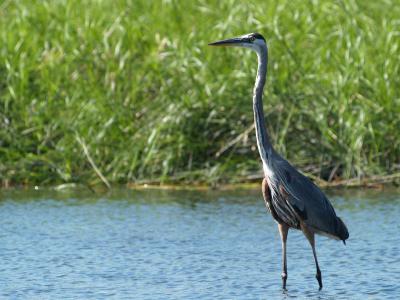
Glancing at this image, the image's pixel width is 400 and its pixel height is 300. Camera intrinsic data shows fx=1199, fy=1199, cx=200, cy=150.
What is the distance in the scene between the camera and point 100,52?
13.7 meters

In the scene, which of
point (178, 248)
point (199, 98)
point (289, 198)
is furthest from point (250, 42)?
point (199, 98)

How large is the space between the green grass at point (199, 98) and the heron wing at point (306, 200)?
150 inches

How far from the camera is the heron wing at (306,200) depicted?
27.9ft

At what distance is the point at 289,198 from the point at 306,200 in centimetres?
15

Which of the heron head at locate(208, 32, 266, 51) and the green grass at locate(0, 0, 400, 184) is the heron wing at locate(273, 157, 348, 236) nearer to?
the heron head at locate(208, 32, 266, 51)

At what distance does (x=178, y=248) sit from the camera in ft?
33.1

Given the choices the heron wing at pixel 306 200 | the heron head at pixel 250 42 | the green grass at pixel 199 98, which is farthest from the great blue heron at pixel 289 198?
the green grass at pixel 199 98

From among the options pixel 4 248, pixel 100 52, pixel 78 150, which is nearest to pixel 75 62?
pixel 100 52

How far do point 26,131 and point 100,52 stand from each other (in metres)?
1.28

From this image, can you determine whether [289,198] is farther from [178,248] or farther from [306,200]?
[178,248]

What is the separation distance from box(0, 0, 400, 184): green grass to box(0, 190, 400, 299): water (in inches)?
15.4

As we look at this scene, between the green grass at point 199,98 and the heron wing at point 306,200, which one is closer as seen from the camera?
the heron wing at point 306,200

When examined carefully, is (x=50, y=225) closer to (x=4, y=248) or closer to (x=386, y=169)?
(x=4, y=248)

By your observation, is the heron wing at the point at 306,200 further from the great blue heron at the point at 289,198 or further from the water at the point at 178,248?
the water at the point at 178,248
